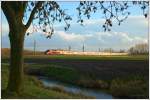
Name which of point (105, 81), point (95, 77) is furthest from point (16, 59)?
point (95, 77)

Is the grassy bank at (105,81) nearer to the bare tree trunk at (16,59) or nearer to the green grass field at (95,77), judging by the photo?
the green grass field at (95,77)

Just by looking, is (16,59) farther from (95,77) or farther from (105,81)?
(95,77)

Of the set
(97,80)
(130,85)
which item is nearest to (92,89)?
(130,85)

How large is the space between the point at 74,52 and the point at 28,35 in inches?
33.1

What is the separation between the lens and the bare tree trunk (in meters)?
6.00

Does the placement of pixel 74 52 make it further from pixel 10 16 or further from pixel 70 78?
pixel 70 78

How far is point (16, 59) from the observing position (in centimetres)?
610

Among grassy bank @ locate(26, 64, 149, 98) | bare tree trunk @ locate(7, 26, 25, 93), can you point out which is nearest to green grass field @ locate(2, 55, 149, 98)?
grassy bank @ locate(26, 64, 149, 98)

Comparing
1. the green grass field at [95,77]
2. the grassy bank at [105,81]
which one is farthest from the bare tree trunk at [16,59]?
the grassy bank at [105,81]

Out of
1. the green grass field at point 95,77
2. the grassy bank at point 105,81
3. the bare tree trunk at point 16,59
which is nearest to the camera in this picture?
the bare tree trunk at point 16,59

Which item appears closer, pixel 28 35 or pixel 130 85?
pixel 28 35

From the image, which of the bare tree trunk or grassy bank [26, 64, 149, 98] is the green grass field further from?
the bare tree trunk

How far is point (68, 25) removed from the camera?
5707mm

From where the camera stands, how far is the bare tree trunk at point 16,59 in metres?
6.00
